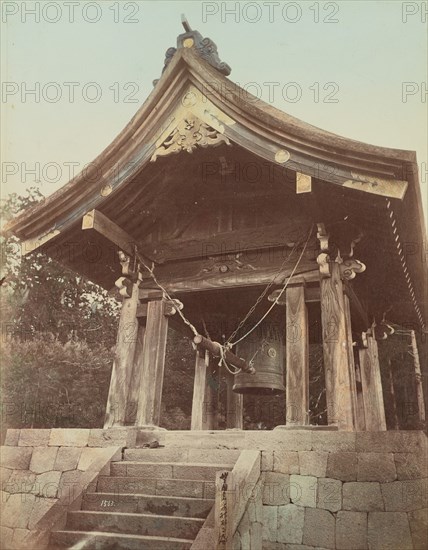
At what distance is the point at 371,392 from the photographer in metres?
9.20

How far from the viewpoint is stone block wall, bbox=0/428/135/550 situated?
5.73 m

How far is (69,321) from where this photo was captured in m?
19.4

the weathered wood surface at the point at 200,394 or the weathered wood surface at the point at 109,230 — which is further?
the weathered wood surface at the point at 200,394

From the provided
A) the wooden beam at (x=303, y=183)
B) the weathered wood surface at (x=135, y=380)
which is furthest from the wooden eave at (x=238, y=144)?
the weathered wood surface at (x=135, y=380)

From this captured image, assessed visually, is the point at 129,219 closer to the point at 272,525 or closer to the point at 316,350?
the point at 272,525

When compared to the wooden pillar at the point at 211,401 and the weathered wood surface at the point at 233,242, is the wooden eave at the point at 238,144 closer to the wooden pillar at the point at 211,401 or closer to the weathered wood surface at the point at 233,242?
the weathered wood surface at the point at 233,242

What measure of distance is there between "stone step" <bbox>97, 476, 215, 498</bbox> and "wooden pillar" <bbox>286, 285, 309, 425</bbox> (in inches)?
60.0

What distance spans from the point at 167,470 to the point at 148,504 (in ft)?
1.89

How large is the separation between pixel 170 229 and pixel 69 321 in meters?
12.8

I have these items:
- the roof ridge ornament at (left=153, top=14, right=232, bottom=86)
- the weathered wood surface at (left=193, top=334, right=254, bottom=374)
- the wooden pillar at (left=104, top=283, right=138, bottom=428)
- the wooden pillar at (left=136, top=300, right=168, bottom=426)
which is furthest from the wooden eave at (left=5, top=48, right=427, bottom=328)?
the weathered wood surface at (left=193, top=334, right=254, bottom=374)

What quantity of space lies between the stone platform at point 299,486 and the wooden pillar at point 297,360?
0.57 m

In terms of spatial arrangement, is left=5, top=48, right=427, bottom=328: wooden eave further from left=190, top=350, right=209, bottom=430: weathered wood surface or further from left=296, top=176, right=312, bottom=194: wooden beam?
left=190, top=350, right=209, bottom=430: weathered wood surface

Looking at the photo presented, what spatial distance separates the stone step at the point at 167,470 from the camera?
17.0 ft

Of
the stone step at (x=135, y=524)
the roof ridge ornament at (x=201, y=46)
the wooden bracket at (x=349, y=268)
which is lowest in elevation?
the stone step at (x=135, y=524)
